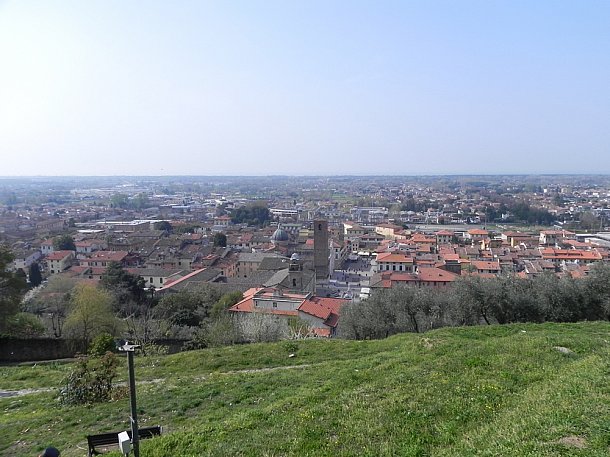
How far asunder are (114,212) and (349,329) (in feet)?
412

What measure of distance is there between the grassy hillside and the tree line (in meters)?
7.66

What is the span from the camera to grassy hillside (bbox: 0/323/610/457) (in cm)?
520

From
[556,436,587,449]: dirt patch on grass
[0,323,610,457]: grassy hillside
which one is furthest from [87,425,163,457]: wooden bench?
[556,436,587,449]: dirt patch on grass

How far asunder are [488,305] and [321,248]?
31120mm

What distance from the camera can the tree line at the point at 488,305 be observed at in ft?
61.5

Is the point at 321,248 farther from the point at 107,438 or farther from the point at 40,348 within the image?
the point at 107,438

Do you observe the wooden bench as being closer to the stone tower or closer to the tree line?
the tree line

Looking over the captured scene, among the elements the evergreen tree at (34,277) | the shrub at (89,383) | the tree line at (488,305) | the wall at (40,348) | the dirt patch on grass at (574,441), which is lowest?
the evergreen tree at (34,277)

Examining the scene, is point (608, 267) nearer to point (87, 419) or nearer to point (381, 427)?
point (381, 427)

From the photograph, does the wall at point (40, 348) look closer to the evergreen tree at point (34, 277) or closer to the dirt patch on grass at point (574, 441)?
the dirt patch on grass at point (574, 441)

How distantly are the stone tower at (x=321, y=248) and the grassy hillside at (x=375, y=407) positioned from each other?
37008 millimetres

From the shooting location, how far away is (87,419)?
8.65m

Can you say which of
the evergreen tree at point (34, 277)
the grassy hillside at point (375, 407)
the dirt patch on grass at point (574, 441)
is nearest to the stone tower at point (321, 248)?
the evergreen tree at point (34, 277)

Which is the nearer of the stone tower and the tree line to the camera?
the tree line
